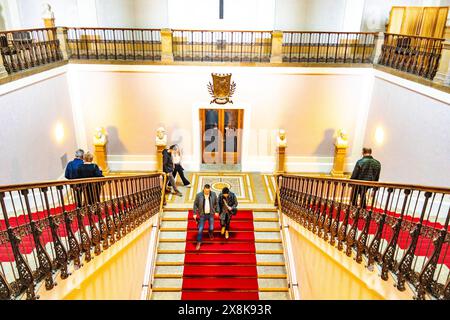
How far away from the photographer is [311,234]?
654cm

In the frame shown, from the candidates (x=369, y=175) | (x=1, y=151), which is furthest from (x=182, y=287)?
(x=1, y=151)

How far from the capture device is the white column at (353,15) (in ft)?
36.5

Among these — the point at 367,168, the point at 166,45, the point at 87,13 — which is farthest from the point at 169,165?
the point at 87,13

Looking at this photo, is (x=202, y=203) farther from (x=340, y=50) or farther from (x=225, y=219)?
(x=340, y=50)

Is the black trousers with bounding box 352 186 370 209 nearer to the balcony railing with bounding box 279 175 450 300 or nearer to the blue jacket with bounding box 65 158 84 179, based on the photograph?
the balcony railing with bounding box 279 175 450 300

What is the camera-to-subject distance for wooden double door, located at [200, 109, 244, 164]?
1120 cm

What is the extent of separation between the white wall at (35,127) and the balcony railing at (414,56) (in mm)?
8769

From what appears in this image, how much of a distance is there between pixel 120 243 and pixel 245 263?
110 inches

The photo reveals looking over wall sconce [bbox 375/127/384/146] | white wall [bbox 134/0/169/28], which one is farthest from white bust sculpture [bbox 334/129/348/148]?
white wall [bbox 134/0/169/28]

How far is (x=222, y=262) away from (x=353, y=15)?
27.3 ft

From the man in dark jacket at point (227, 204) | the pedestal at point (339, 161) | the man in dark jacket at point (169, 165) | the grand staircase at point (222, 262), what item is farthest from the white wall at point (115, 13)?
the pedestal at point (339, 161)

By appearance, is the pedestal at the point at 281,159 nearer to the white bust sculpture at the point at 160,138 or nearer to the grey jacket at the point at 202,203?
the white bust sculpture at the point at 160,138

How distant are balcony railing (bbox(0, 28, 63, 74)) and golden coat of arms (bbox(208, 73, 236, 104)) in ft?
13.8
